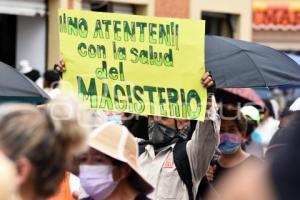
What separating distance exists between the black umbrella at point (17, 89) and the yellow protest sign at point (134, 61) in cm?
31

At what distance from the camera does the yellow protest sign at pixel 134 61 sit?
5.25 meters

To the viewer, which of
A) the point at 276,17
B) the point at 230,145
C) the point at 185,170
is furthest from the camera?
the point at 276,17

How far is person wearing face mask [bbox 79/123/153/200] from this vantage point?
397 centimetres

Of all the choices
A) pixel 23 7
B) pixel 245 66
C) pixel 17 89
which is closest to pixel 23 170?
pixel 17 89

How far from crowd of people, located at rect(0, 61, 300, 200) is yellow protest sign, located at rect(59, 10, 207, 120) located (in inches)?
4.0

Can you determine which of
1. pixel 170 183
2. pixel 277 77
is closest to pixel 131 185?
pixel 170 183

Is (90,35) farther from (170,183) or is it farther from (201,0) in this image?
(201,0)

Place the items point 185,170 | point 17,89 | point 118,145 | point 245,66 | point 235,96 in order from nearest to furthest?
point 118,145 → point 185,170 → point 17,89 → point 245,66 → point 235,96

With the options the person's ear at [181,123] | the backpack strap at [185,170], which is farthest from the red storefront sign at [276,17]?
the backpack strap at [185,170]

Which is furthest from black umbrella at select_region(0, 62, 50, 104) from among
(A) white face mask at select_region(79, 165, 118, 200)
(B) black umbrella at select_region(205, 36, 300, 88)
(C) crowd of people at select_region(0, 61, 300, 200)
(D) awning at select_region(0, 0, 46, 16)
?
(D) awning at select_region(0, 0, 46, 16)

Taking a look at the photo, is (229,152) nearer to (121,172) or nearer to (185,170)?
(185,170)

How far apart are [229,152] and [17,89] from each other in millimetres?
1574

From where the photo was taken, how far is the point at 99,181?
4.01m

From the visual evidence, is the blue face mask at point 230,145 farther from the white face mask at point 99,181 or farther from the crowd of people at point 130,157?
the white face mask at point 99,181
